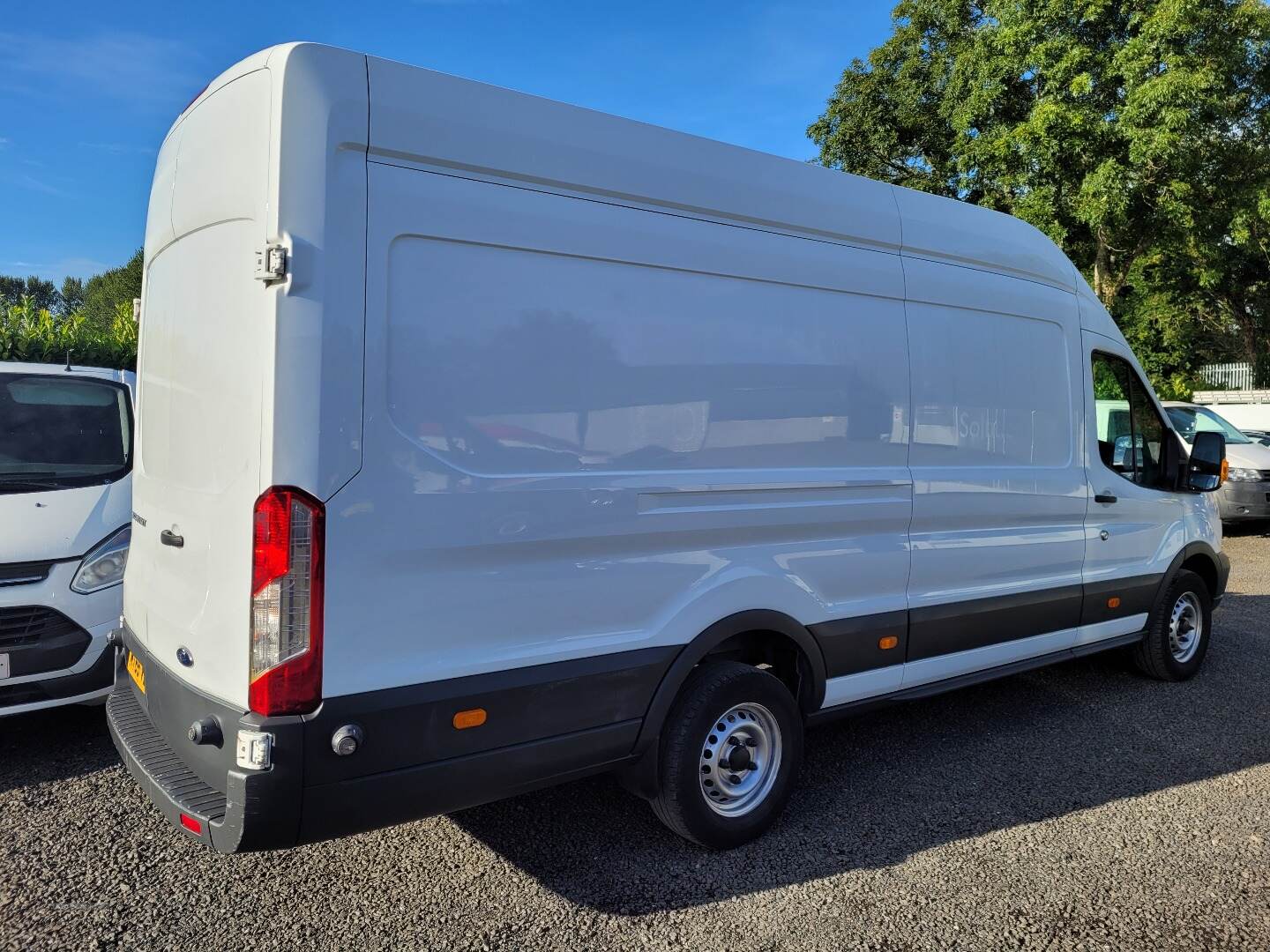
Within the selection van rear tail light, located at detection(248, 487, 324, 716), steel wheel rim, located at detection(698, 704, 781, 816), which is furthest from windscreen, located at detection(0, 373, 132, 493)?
steel wheel rim, located at detection(698, 704, 781, 816)

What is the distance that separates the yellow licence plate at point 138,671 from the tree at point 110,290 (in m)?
63.8

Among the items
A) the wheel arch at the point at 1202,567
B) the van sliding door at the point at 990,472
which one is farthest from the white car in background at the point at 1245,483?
the van sliding door at the point at 990,472

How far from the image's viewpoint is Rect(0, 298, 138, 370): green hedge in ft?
42.0

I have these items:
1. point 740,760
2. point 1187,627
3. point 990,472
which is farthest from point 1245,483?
point 740,760

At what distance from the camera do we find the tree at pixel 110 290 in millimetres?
64062

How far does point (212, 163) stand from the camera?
2854 millimetres

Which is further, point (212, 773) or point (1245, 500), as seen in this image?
point (1245, 500)

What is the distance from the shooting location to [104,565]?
4211mm

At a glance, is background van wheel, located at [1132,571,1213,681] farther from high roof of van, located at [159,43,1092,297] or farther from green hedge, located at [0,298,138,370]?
green hedge, located at [0,298,138,370]

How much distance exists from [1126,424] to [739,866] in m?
3.63

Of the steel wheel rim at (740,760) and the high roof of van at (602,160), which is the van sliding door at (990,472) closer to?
the high roof of van at (602,160)

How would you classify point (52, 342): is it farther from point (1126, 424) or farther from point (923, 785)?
point (1126, 424)

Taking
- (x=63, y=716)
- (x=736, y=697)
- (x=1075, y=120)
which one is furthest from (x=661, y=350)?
(x=1075, y=120)

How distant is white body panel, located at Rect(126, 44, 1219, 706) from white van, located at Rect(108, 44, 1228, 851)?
0.01 m
